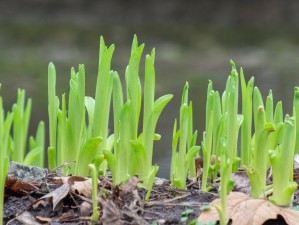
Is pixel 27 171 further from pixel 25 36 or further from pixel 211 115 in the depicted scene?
pixel 25 36

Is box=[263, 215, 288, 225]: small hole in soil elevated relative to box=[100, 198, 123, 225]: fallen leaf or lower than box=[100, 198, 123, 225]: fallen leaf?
lower

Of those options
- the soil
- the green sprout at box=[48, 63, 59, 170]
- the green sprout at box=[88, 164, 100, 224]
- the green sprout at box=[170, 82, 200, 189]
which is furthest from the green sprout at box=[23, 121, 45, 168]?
the green sprout at box=[88, 164, 100, 224]

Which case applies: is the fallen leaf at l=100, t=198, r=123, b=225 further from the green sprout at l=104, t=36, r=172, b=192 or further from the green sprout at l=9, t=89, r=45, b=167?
the green sprout at l=9, t=89, r=45, b=167

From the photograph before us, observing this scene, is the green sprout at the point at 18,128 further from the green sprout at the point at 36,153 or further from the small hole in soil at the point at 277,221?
the small hole in soil at the point at 277,221

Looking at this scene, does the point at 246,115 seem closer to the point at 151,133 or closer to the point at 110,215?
the point at 151,133

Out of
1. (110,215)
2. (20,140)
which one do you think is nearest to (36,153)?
(20,140)
